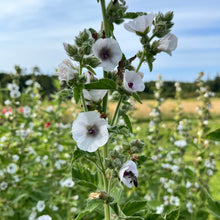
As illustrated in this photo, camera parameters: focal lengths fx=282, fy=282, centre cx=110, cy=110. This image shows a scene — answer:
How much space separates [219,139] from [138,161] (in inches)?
17.1

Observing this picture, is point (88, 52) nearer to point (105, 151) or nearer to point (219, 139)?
point (105, 151)

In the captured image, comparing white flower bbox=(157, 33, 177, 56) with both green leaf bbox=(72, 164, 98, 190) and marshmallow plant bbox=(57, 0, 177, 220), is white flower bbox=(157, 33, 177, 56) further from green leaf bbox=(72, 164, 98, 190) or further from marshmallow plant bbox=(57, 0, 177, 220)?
green leaf bbox=(72, 164, 98, 190)

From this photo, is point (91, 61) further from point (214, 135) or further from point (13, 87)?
point (13, 87)

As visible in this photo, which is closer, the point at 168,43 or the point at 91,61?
the point at 91,61

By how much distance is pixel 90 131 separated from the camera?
1.35 m

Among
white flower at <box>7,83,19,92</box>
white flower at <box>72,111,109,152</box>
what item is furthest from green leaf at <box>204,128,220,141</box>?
white flower at <box>7,83,19,92</box>

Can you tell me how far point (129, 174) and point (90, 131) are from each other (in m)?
0.27

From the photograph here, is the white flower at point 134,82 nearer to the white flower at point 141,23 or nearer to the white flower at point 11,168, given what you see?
the white flower at point 141,23

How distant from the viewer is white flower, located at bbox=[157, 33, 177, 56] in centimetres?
146

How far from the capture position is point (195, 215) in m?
3.71

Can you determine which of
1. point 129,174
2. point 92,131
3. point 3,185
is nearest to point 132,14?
point 92,131

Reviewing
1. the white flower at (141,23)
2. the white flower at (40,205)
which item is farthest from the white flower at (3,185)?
the white flower at (141,23)

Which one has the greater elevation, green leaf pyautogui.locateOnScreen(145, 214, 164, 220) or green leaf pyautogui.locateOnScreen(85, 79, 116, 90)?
green leaf pyautogui.locateOnScreen(85, 79, 116, 90)

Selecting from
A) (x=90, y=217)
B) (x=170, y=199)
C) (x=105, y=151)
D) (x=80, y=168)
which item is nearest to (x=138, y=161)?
(x=105, y=151)
